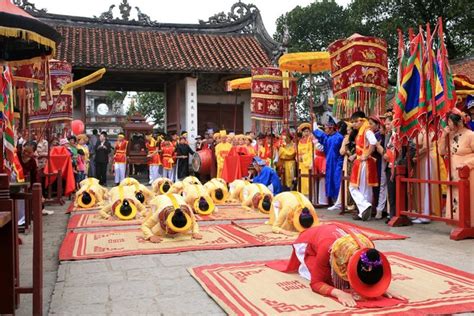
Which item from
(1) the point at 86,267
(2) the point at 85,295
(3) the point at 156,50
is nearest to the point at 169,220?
(1) the point at 86,267

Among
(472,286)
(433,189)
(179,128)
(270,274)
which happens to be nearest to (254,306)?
(270,274)

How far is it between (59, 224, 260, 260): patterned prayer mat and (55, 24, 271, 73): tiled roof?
999cm

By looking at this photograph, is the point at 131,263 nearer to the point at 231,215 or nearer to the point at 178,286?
the point at 178,286

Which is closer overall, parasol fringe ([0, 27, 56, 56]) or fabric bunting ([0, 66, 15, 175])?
parasol fringe ([0, 27, 56, 56])

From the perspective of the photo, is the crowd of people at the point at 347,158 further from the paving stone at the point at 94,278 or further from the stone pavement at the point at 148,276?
the paving stone at the point at 94,278

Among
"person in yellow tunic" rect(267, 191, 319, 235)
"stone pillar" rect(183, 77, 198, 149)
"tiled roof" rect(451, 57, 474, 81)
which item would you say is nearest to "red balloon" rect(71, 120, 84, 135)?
"stone pillar" rect(183, 77, 198, 149)

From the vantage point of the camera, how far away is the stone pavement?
3.70 meters

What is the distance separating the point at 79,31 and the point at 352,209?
12.7 metres

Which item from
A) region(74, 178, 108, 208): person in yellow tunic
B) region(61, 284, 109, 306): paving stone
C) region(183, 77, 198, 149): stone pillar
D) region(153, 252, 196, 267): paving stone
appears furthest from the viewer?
region(183, 77, 198, 149): stone pillar

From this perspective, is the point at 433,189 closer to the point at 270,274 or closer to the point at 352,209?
the point at 352,209

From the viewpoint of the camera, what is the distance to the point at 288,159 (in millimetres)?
11141

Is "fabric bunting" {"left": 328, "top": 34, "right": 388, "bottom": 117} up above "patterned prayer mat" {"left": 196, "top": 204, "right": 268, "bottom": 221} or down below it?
above

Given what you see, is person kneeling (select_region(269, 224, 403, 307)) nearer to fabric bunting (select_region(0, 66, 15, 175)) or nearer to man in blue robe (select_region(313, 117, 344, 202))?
fabric bunting (select_region(0, 66, 15, 175))

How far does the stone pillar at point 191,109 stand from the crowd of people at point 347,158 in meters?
2.23
